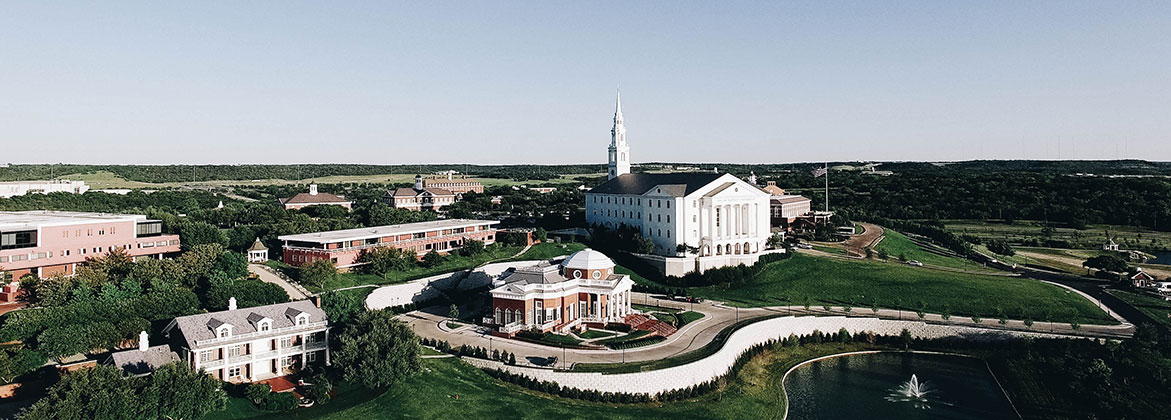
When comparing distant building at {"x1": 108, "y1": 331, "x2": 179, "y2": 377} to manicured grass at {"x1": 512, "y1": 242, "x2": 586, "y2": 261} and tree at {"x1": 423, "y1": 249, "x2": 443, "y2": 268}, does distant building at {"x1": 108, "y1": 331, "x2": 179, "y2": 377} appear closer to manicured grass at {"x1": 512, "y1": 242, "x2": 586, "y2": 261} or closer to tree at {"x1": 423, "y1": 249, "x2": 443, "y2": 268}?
tree at {"x1": 423, "y1": 249, "x2": 443, "y2": 268}

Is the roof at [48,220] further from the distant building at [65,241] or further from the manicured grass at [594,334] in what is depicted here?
the manicured grass at [594,334]

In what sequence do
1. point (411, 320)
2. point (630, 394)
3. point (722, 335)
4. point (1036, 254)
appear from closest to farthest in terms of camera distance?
point (630, 394) → point (722, 335) → point (411, 320) → point (1036, 254)

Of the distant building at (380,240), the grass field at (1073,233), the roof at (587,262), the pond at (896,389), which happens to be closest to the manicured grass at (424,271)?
the distant building at (380,240)

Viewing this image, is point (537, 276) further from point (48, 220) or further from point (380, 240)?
point (48, 220)

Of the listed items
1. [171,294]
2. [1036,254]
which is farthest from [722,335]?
[1036,254]

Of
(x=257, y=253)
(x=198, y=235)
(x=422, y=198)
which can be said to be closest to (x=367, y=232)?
(x=257, y=253)

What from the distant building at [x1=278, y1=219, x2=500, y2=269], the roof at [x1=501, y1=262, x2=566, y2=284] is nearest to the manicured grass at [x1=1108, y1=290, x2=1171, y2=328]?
the roof at [x1=501, y1=262, x2=566, y2=284]

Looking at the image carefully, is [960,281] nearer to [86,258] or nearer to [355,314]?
[355,314]
